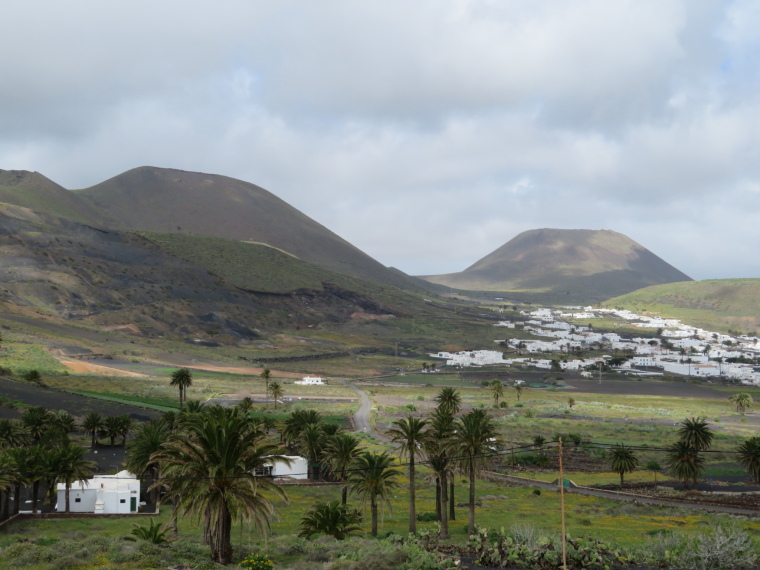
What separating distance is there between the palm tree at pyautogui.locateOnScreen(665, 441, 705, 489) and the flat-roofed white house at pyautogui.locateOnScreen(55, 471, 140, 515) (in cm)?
4273

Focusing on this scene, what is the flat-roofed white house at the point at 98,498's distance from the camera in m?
41.5

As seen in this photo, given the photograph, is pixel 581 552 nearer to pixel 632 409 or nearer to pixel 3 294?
pixel 632 409

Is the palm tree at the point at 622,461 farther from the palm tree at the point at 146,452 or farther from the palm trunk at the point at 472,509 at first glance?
the palm tree at the point at 146,452

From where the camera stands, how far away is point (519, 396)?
388 ft

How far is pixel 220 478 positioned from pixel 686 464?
4454cm

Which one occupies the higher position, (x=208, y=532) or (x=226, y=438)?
(x=226, y=438)

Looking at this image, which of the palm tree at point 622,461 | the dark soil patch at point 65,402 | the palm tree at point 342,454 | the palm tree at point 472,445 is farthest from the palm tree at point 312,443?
the dark soil patch at point 65,402

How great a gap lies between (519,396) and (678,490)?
63.1 m

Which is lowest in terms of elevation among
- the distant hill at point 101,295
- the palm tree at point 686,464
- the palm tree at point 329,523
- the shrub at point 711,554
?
the palm tree at point 686,464

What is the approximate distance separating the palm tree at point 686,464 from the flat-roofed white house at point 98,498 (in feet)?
140

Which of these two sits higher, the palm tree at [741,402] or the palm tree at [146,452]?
the palm tree at [146,452]

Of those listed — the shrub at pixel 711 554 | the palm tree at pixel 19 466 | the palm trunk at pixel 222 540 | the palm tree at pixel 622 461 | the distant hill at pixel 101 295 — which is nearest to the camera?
the palm trunk at pixel 222 540

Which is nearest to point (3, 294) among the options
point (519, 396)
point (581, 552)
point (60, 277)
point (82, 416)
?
point (60, 277)

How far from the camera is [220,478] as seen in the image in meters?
23.9
